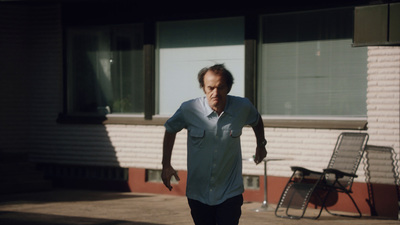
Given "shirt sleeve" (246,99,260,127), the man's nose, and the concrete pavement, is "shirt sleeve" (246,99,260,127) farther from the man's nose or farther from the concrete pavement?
the concrete pavement

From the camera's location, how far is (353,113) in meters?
10.6

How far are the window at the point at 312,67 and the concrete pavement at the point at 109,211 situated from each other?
1.66 meters

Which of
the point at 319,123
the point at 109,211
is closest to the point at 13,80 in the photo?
the point at 109,211

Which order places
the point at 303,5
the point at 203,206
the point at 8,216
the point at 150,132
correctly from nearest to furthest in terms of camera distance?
the point at 203,206 < the point at 8,216 < the point at 303,5 < the point at 150,132

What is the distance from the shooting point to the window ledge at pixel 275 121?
10500mm

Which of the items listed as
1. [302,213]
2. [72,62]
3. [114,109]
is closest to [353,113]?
[302,213]

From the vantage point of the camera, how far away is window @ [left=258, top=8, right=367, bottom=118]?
10.7 metres

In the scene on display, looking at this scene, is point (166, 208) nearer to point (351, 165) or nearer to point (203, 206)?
point (351, 165)

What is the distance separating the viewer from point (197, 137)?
521cm

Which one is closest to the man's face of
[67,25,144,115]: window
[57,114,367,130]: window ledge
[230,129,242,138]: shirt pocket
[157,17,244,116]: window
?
[230,129,242,138]: shirt pocket

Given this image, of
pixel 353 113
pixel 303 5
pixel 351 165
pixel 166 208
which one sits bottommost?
pixel 166 208

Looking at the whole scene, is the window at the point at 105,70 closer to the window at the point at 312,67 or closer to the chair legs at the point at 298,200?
the window at the point at 312,67

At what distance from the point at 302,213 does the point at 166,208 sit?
2.03 m

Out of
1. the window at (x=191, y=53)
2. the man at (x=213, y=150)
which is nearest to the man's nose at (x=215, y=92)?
the man at (x=213, y=150)
